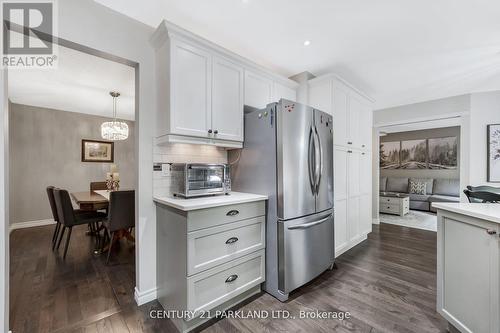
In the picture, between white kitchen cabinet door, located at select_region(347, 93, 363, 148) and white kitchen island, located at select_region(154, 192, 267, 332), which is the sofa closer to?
white kitchen cabinet door, located at select_region(347, 93, 363, 148)

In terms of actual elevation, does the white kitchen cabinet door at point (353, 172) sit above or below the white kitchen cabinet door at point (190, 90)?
below

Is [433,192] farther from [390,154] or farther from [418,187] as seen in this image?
[390,154]

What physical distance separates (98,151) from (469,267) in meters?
6.36

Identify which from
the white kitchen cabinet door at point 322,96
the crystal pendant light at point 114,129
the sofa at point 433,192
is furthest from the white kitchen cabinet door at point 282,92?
the sofa at point 433,192

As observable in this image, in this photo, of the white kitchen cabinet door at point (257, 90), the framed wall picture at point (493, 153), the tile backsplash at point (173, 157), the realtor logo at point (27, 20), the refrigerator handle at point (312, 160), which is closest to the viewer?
the realtor logo at point (27, 20)

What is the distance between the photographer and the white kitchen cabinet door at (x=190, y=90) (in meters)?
1.77

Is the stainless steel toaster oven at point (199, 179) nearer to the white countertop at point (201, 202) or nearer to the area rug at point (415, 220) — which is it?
the white countertop at point (201, 202)

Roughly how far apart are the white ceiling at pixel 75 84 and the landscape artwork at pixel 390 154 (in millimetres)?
7449

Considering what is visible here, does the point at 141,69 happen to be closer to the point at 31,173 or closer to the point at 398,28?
the point at 398,28

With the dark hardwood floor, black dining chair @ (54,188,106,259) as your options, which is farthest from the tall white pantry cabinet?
black dining chair @ (54,188,106,259)

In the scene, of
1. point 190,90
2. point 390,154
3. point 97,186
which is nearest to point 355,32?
point 190,90

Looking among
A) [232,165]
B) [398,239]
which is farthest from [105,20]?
[398,239]

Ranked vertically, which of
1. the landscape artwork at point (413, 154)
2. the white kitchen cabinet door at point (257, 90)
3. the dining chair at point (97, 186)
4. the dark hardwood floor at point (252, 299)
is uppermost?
the white kitchen cabinet door at point (257, 90)

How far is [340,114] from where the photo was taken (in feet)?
9.34
